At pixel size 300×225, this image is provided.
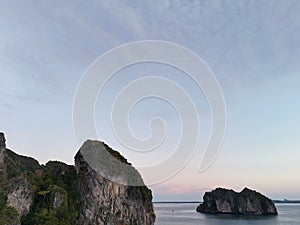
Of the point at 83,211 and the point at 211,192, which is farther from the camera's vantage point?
the point at 211,192

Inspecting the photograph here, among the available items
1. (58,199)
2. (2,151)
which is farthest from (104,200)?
(2,151)

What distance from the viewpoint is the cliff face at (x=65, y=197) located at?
2116 inches

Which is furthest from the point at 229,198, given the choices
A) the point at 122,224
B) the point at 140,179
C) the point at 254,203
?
the point at 122,224

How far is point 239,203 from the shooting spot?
167375 mm

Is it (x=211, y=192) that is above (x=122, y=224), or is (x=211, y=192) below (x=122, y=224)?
above

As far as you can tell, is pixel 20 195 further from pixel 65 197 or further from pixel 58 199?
pixel 65 197

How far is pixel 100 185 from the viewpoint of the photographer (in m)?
66.8

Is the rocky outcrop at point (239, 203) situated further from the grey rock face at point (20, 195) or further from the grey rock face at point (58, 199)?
the grey rock face at point (20, 195)

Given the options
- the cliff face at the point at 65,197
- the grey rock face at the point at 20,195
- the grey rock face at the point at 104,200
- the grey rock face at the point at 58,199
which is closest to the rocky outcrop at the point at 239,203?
the cliff face at the point at 65,197

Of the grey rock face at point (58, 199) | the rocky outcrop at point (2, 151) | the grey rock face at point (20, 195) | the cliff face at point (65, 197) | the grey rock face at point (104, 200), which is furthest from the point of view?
the grey rock face at point (104, 200)

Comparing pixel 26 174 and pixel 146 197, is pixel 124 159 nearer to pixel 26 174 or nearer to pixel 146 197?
pixel 146 197

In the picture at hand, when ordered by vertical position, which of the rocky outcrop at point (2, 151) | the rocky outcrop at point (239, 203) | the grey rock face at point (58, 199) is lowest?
the grey rock face at point (58, 199)

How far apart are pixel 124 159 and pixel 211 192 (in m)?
114

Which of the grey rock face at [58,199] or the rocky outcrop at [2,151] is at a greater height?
the rocky outcrop at [2,151]
